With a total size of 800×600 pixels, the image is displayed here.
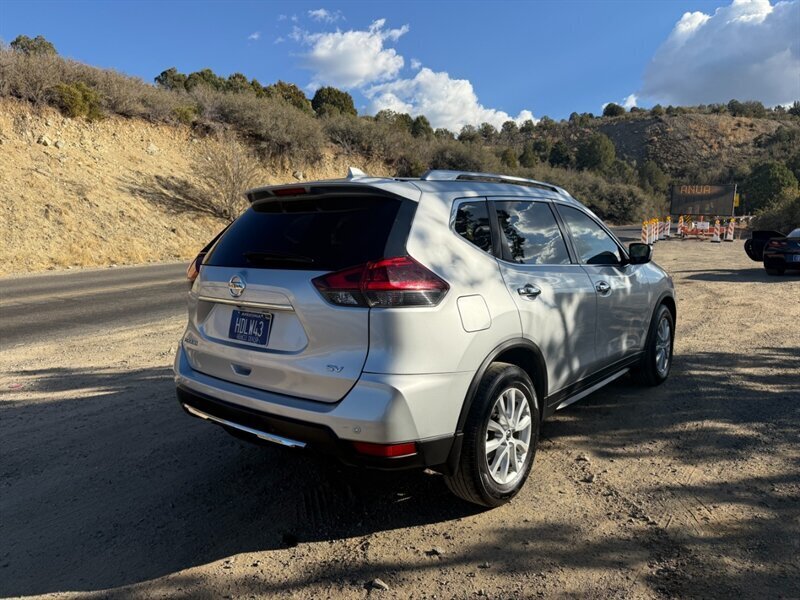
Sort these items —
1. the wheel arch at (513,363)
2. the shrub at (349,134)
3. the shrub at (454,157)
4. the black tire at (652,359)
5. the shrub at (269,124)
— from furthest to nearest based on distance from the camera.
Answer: the shrub at (454,157) < the shrub at (349,134) < the shrub at (269,124) < the black tire at (652,359) < the wheel arch at (513,363)

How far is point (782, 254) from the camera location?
490 inches

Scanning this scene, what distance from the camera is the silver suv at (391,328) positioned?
2.67 meters

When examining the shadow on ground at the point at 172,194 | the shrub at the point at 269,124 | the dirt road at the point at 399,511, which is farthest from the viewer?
the shrub at the point at 269,124

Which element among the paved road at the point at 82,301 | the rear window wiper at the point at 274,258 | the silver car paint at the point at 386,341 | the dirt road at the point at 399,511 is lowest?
the dirt road at the point at 399,511

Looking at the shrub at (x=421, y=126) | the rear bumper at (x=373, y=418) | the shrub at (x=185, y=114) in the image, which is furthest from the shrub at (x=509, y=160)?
the rear bumper at (x=373, y=418)

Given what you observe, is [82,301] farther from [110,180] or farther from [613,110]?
[613,110]

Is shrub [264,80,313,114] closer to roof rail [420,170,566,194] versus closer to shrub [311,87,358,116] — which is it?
shrub [311,87,358,116]

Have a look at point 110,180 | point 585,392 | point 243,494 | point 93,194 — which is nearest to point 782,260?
point 585,392

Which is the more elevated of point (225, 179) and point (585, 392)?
point (225, 179)

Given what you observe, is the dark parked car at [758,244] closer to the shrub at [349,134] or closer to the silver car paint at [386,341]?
the silver car paint at [386,341]

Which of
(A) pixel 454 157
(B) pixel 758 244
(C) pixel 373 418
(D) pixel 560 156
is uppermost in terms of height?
(D) pixel 560 156

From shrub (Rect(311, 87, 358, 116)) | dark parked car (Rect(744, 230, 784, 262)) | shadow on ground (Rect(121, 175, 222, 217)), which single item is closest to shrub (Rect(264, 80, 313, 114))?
shrub (Rect(311, 87, 358, 116))

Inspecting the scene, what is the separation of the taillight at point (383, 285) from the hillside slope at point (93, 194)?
1738 cm

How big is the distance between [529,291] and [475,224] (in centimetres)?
52
